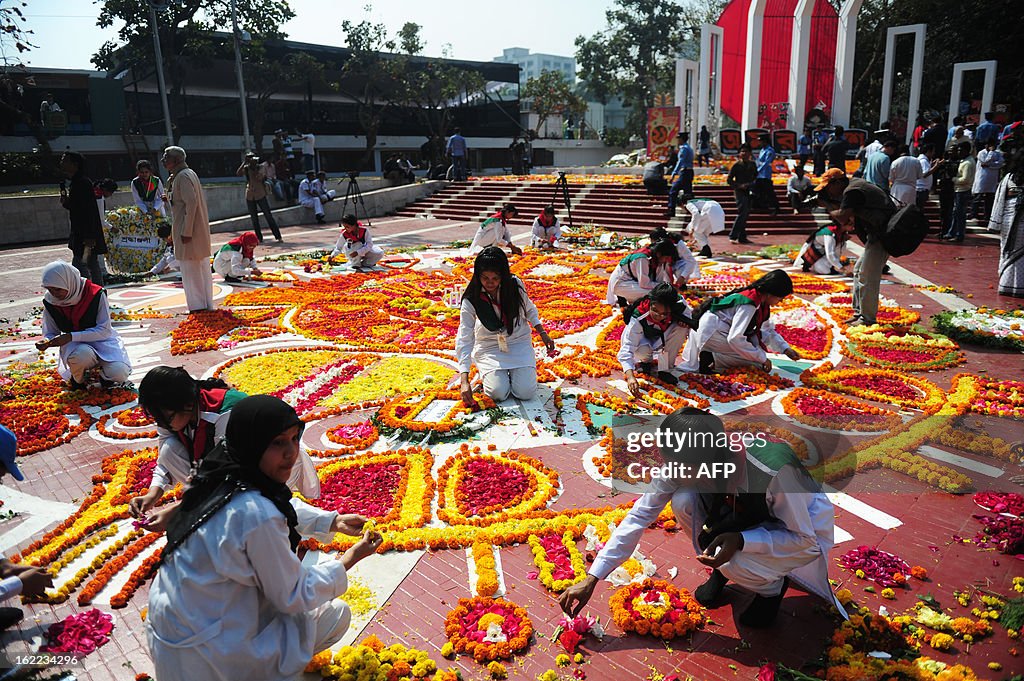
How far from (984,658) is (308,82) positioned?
105ft

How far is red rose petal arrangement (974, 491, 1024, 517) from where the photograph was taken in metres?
3.66

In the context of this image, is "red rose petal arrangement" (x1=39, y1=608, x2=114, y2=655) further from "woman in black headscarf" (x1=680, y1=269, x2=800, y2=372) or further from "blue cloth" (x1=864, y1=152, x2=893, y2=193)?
"blue cloth" (x1=864, y1=152, x2=893, y2=193)

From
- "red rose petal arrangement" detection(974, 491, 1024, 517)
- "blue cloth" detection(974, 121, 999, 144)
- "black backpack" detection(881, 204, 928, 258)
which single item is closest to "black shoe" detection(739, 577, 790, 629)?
"red rose petal arrangement" detection(974, 491, 1024, 517)

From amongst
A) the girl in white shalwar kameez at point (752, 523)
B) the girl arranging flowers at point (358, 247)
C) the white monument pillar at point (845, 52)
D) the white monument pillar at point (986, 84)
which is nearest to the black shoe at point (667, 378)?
the girl in white shalwar kameez at point (752, 523)

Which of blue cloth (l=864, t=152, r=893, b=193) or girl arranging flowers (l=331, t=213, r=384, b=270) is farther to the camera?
girl arranging flowers (l=331, t=213, r=384, b=270)

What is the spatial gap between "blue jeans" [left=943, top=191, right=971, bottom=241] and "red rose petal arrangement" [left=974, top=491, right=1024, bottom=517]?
10576 millimetres

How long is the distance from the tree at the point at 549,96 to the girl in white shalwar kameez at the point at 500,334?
122ft

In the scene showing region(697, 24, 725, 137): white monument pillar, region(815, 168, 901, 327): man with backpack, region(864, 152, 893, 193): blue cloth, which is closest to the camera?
region(815, 168, 901, 327): man with backpack

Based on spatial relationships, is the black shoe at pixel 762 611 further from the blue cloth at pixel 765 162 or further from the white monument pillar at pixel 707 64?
the white monument pillar at pixel 707 64

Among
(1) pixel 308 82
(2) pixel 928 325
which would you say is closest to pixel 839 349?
(2) pixel 928 325

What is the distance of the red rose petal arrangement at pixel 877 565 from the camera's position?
124 inches

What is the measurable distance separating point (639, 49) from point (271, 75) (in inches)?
1079

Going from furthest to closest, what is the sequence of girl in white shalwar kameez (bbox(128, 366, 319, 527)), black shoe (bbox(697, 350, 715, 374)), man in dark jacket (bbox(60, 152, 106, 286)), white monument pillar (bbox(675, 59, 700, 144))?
white monument pillar (bbox(675, 59, 700, 144)) < man in dark jacket (bbox(60, 152, 106, 286)) < black shoe (bbox(697, 350, 715, 374)) < girl in white shalwar kameez (bbox(128, 366, 319, 527))

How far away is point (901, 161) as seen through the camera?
37.0 feet
